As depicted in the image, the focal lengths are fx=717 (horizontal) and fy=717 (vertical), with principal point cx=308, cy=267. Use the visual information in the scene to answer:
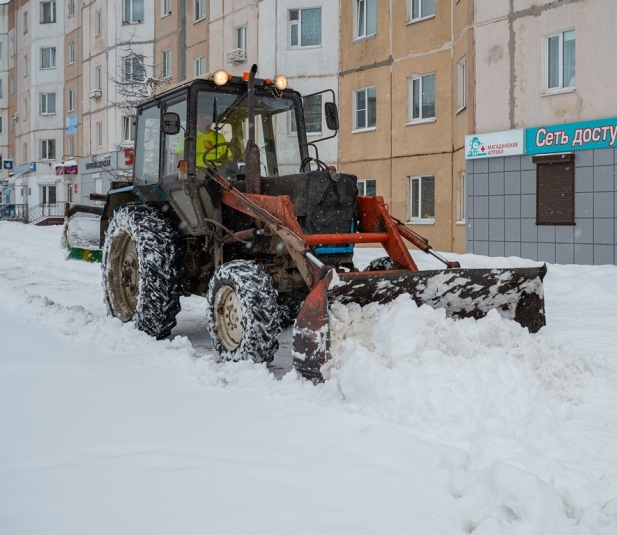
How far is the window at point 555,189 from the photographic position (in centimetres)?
1312

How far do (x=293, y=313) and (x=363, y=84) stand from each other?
43.1 feet

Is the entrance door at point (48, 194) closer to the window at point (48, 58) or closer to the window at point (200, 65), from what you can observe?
the window at point (48, 58)

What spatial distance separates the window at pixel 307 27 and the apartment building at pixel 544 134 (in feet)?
22.4

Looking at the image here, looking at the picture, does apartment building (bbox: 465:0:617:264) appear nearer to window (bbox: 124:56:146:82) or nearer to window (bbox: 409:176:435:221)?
window (bbox: 409:176:435:221)

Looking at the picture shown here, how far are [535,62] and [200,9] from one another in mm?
15020

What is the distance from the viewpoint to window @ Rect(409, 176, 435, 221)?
1777 cm

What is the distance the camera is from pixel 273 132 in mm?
6762

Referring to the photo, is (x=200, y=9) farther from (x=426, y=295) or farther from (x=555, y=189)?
(x=426, y=295)

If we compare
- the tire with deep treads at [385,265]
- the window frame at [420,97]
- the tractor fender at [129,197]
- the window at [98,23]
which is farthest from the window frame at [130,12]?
the tire with deep treads at [385,265]

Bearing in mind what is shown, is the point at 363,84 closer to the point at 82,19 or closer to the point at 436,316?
the point at 436,316

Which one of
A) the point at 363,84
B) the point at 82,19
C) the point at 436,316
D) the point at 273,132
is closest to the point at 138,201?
the point at 273,132

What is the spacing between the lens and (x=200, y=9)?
25094 mm

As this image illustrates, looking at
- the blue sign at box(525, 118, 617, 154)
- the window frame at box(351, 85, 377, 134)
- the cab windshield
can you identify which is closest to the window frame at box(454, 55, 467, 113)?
the blue sign at box(525, 118, 617, 154)

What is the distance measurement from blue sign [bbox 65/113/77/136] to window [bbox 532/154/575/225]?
1061 inches
